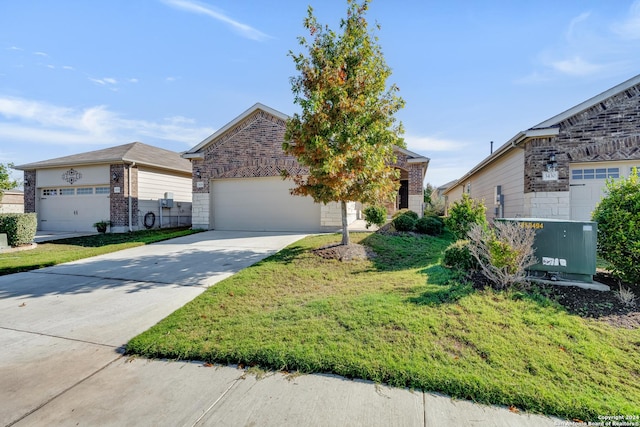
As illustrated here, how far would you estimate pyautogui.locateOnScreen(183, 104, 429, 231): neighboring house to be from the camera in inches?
492

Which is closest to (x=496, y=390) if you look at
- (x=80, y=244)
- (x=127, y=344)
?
(x=127, y=344)

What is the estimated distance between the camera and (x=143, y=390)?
104 inches

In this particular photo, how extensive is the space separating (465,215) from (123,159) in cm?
1488

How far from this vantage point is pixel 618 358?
2883mm

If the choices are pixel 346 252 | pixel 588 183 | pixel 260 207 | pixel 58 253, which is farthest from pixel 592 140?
pixel 58 253

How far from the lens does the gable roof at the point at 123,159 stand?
558 inches

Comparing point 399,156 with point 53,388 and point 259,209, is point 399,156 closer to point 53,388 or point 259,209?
point 259,209

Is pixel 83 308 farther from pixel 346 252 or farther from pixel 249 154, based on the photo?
pixel 249 154

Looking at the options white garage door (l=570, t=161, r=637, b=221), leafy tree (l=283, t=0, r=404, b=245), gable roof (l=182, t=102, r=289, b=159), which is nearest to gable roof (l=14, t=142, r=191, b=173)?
gable roof (l=182, t=102, r=289, b=159)

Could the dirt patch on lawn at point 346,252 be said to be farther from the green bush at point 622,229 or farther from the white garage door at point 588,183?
the white garage door at point 588,183

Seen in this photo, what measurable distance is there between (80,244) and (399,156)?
13.5 m

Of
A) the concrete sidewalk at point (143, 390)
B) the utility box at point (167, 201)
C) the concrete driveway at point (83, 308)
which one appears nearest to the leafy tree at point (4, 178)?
the utility box at point (167, 201)

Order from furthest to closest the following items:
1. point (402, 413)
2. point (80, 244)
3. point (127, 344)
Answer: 1. point (80, 244)
2. point (127, 344)
3. point (402, 413)

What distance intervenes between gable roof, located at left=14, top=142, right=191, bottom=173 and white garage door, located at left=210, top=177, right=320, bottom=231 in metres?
4.27
